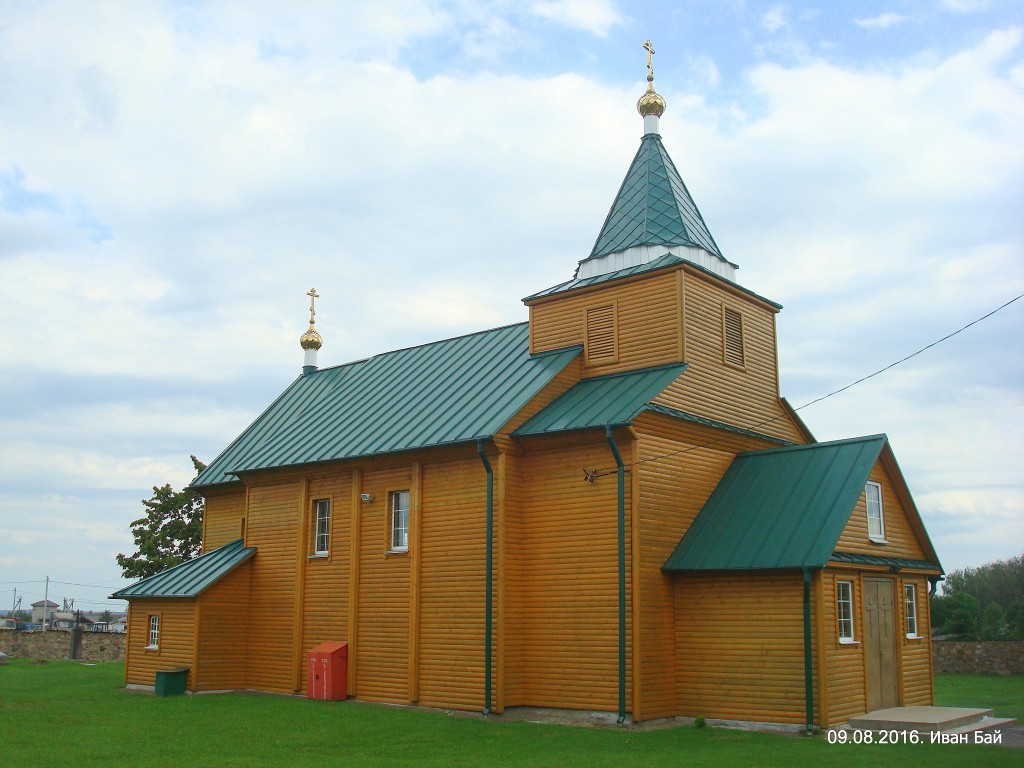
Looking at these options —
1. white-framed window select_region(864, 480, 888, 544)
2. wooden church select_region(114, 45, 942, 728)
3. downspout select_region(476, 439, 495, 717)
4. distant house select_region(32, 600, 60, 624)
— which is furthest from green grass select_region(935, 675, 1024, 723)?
distant house select_region(32, 600, 60, 624)

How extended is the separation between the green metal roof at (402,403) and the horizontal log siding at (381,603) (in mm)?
1128

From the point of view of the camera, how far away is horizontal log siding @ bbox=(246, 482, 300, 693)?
24.8 m

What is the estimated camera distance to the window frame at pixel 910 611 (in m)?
21.3

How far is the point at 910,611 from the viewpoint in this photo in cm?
2173

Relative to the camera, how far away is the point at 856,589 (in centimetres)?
1945

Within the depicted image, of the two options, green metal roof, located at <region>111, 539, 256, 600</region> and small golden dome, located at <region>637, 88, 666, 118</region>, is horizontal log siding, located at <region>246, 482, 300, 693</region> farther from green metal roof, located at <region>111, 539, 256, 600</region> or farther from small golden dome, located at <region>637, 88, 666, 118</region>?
small golden dome, located at <region>637, 88, 666, 118</region>

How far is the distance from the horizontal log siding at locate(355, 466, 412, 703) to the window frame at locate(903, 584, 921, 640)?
10.4 m

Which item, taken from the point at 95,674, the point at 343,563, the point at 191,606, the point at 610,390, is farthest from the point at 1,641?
the point at 610,390

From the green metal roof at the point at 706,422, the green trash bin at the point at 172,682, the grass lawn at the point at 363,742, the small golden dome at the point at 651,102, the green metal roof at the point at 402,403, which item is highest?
the small golden dome at the point at 651,102

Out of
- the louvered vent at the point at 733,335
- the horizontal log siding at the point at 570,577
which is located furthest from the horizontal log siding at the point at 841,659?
the louvered vent at the point at 733,335

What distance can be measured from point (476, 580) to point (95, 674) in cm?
1744

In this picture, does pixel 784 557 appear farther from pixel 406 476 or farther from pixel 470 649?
pixel 406 476

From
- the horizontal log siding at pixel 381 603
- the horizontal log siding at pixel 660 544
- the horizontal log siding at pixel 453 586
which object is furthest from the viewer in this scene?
the horizontal log siding at pixel 381 603

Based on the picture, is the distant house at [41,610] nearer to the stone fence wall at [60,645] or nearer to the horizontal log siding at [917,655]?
the stone fence wall at [60,645]
